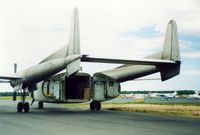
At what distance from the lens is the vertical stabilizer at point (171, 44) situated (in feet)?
75.9

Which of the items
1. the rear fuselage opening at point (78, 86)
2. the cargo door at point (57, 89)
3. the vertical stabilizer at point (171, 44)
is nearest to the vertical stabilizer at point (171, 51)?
the vertical stabilizer at point (171, 44)

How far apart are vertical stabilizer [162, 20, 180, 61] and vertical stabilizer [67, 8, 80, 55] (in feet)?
21.4

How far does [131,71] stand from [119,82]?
10.4 feet

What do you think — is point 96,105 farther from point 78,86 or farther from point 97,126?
point 97,126

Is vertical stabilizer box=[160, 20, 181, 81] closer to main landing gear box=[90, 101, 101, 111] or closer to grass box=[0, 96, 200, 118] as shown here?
grass box=[0, 96, 200, 118]

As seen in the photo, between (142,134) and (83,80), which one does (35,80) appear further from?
(142,134)

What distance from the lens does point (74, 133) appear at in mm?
13039

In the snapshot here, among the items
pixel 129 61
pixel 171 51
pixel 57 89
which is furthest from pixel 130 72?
pixel 57 89

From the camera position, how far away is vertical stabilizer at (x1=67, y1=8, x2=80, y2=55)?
74.6ft

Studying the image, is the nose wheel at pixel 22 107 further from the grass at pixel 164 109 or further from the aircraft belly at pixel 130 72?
the grass at pixel 164 109

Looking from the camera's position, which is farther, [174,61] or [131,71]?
[131,71]

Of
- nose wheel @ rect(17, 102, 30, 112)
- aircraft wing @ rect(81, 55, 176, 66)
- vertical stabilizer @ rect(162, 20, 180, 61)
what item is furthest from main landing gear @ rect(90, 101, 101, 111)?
vertical stabilizer @ rect(162, 20, 180, 61)

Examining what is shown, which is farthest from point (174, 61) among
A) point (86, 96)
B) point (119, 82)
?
point (86, 96)

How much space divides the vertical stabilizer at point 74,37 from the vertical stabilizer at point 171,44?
653 centimetres
